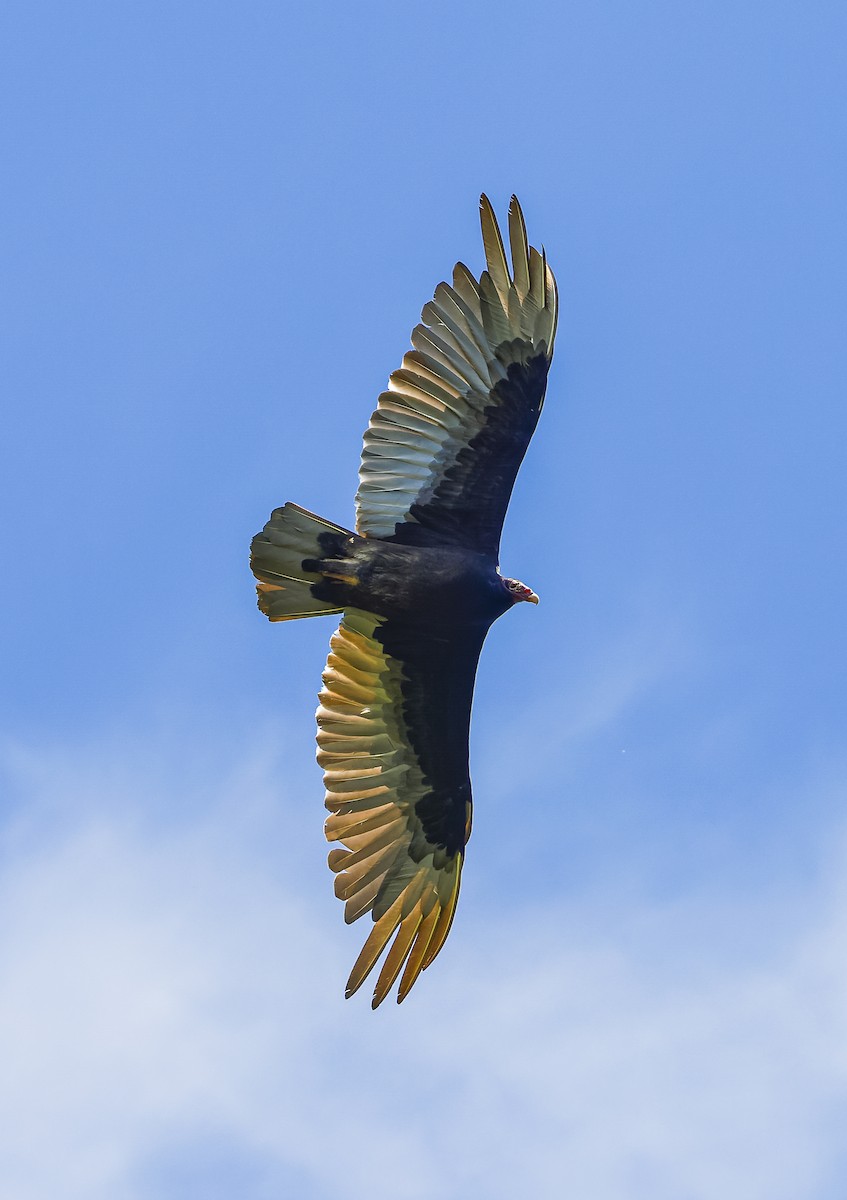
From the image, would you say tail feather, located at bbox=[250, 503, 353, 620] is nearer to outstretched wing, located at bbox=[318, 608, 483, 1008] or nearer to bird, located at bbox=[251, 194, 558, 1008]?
bird, located at bbox=[251, 194, 558, 1008]

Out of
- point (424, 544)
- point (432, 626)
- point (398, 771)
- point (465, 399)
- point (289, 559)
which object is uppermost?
point (465, 399)

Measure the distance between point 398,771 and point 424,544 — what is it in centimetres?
172

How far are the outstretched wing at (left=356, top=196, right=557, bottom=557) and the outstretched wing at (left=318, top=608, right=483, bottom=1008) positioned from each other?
2.91ft

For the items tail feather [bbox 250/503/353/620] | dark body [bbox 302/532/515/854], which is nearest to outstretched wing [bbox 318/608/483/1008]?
dark body [bbox 302/532/515/854]

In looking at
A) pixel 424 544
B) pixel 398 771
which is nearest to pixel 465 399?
pixel 424 544

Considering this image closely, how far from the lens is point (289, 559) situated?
11297mm

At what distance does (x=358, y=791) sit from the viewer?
12.0m

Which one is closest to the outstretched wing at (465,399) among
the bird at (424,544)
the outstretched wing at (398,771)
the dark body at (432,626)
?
the bird at (424,544)

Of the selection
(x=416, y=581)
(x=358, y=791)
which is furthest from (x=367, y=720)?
(x=416, y=581)

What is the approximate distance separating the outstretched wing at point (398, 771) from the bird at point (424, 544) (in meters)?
0.01

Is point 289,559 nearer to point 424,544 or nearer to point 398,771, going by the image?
point 424,544

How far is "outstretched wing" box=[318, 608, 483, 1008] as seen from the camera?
1174cm

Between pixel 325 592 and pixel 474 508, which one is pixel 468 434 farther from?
pixel 325 592

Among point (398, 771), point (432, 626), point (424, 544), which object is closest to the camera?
point (424, 544)
